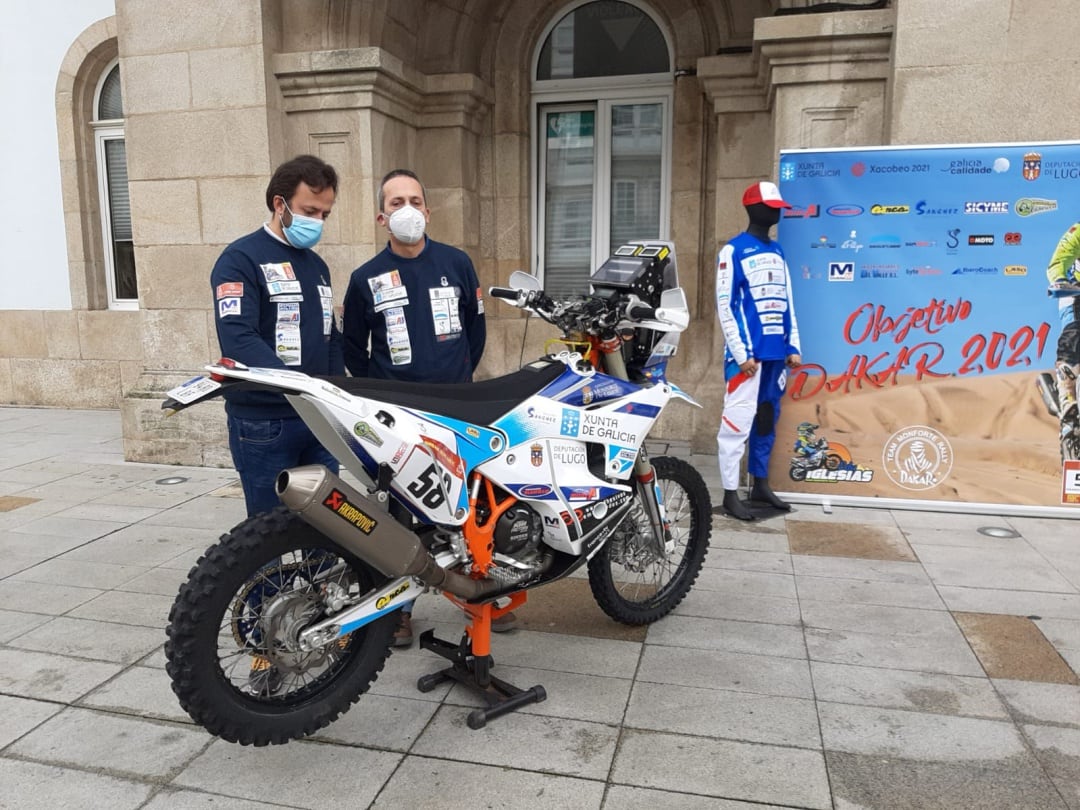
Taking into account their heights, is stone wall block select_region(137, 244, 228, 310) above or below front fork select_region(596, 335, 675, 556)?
above

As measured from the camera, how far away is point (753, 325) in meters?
5.17

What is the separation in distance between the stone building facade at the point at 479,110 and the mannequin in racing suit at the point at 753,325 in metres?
0.88

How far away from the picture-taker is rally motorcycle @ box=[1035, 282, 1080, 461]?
5141 millimetres

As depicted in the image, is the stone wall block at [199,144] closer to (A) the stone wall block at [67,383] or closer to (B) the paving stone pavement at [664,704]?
(B) the paving stone pavement at [664,704]

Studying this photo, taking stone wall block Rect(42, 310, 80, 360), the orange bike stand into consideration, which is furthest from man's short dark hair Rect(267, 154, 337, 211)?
stone wall block Rect(42, 310, 80, 360)

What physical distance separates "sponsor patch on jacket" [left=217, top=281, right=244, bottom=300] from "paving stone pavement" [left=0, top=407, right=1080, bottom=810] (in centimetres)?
145

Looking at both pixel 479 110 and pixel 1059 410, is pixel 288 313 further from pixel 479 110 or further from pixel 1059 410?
pixel 479 110

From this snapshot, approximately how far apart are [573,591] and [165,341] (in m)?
4.34

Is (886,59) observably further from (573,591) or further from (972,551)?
(573,591)

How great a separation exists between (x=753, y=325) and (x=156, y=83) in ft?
16.1

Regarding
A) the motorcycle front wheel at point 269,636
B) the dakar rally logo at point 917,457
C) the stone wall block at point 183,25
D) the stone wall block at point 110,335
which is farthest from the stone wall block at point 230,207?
the dakar rally logo at point 917,457

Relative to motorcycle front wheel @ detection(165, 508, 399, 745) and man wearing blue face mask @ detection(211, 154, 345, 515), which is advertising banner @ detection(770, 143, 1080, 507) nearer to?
man wearing blue face mask @ detection(211, 154, 345, 515)

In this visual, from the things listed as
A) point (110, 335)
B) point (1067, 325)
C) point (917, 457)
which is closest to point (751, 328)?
point (917, 457)

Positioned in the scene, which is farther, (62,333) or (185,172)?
(62,333)
